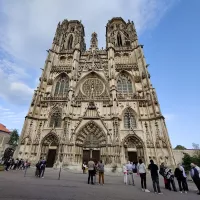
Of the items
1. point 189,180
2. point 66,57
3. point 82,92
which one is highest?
point 66,57

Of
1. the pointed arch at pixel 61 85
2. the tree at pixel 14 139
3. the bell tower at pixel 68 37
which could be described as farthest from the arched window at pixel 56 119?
the tree at pixel 14 139

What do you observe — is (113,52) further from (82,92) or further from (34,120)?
(34,120)

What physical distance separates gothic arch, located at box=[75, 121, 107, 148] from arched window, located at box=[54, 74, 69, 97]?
7767mm

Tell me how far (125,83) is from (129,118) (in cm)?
748

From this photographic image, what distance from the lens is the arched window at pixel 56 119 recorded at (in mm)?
19609

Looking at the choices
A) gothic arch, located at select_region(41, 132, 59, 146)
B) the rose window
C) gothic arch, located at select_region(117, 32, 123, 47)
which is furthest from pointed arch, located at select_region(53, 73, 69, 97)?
gothic arch, located at select_region(117, 32, 123, 47)

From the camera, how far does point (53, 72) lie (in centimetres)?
2544

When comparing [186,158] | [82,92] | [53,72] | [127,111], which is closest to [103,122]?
[127,111]

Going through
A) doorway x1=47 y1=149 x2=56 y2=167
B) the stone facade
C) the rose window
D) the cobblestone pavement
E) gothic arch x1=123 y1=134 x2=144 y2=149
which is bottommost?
the cobblestone pavement

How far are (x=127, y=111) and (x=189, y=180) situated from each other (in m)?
11.1

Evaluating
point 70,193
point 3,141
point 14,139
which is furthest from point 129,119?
point 14,139

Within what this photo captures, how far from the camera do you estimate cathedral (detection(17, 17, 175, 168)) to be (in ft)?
55.8

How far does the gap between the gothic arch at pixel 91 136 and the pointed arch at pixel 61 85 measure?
7602 millimetres

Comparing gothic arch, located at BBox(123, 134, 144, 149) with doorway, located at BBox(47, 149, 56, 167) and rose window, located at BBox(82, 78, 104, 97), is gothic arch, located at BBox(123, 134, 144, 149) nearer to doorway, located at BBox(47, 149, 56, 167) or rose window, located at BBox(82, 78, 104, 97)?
rose window, located at BBox(82, 78, 104, 97)
